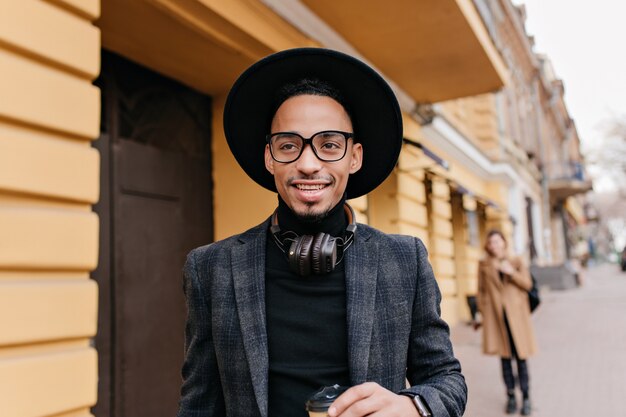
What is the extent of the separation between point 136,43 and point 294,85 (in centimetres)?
335

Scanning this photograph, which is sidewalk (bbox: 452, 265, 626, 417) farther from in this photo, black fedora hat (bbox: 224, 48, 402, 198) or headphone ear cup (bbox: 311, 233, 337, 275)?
headphone ear cup (bbox: 311, 233, 337, 275)

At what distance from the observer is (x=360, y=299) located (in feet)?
4.95

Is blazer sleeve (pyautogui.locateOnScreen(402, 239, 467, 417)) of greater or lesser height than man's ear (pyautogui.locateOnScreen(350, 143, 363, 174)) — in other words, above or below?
below

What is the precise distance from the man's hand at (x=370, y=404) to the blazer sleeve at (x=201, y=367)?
0.53m

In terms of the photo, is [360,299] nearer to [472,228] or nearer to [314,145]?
[314,145]

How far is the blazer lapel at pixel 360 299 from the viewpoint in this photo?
1.44 metres

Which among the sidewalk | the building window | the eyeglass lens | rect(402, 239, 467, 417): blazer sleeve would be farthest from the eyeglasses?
the building window

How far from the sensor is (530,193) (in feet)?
69.0

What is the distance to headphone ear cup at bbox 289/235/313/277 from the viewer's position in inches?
58.4

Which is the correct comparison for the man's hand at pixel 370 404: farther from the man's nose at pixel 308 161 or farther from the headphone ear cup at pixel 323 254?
the man's nose at pixel 308 161

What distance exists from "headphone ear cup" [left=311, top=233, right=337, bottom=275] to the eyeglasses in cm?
22

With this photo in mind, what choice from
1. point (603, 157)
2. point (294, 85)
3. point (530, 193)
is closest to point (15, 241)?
point (294, 85)

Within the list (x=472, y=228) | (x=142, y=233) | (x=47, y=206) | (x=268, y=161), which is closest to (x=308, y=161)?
(x=268, y=161)

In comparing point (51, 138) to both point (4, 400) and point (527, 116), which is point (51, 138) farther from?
point (527, 116)
